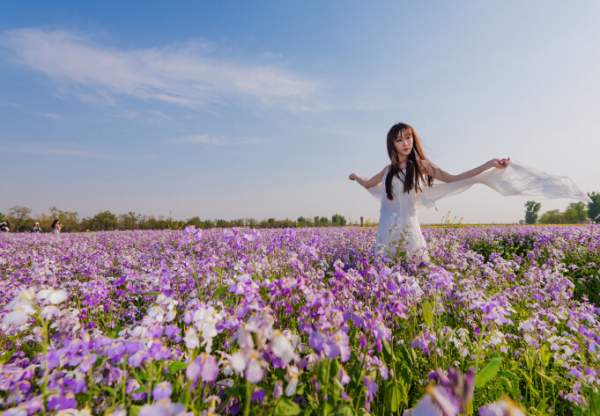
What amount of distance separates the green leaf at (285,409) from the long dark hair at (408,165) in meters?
5.98

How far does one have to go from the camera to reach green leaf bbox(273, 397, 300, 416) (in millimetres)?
1408

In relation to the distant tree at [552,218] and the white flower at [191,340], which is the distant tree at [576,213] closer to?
the distant tree at [552,218]

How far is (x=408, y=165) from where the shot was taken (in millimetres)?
7020

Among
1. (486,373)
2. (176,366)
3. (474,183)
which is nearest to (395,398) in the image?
(486,373)

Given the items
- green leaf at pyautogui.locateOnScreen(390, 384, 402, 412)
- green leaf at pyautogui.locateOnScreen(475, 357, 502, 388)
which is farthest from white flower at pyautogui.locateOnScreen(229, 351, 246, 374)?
green leaf at pyautogui.locateOnScreen(475, 357, 502, 388)

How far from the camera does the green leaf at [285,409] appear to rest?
141cm

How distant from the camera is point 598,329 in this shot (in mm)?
3002

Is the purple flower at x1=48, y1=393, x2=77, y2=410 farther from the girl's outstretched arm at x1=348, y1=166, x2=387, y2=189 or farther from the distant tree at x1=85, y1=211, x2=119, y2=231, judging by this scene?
the distant tree at x1=85, y1=211, x2=119, y2=231

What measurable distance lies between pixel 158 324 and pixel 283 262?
8.29ft

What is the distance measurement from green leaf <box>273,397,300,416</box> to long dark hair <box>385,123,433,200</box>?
598 cm

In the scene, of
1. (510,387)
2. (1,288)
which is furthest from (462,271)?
(1,288)

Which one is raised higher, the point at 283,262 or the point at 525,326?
the point at 283,262

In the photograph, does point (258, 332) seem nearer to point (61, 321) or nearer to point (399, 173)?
point (61, 321)

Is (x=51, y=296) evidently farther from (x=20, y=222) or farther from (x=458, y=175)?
(x=20, y=222)
